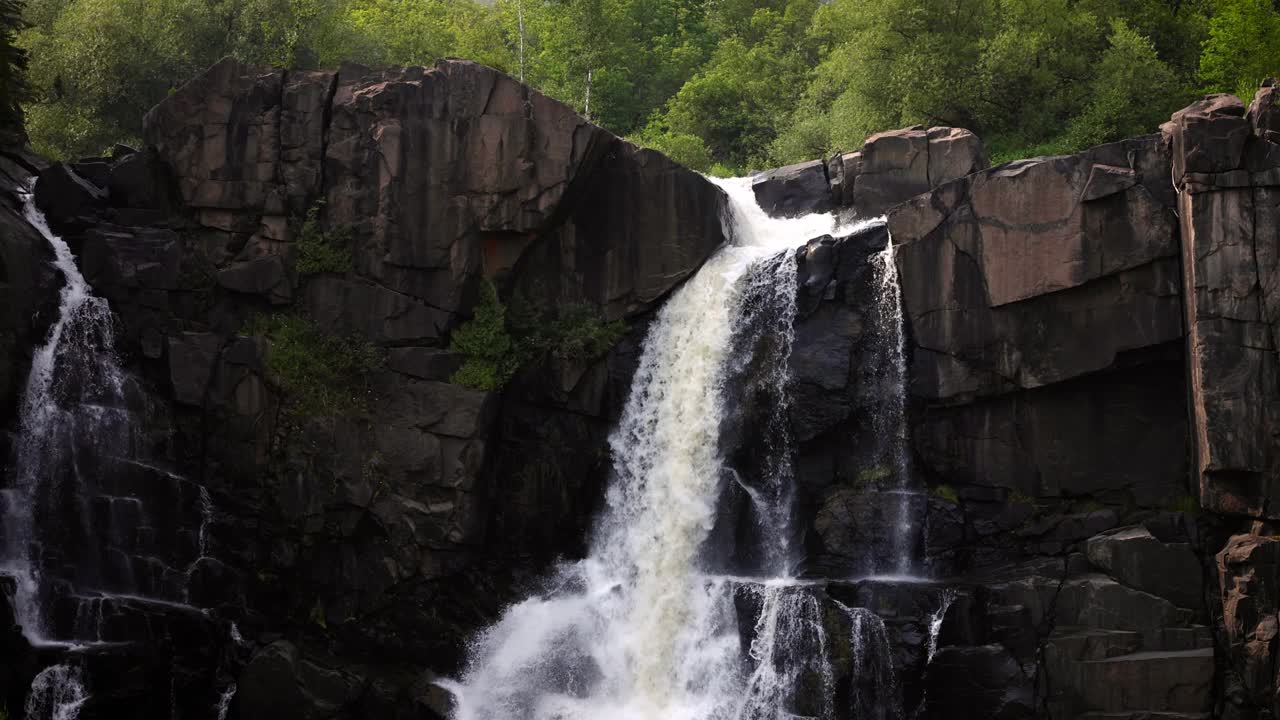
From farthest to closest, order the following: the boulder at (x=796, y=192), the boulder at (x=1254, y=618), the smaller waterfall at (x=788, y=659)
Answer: the boulder at (x=796, y=192) < the smaller waterfall at (x=788, y=659) < the boulder at (x=1254, y=618)

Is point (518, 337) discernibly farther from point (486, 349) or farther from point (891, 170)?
point (891, 170)

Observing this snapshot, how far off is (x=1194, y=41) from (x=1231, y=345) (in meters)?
18.4

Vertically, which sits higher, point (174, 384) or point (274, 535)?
point (174, 384)

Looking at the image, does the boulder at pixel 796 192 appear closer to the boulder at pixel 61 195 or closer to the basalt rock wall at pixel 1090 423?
the basalt rock wall at pixel 1090 423

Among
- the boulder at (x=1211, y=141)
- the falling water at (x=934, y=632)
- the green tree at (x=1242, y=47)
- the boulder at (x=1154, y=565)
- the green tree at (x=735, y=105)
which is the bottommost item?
the falling water at (x=934, y=632)

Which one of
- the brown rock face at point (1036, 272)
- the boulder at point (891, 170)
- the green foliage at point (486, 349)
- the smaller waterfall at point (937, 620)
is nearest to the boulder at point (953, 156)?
the boulder at point (891, 170)

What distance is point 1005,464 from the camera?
23.3 m

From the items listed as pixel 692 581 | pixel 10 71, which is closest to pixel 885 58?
pixel 692 581

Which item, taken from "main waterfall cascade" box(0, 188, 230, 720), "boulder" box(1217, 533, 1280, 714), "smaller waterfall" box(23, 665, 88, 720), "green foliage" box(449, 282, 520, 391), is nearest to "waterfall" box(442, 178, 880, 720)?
"green foliage" box(449, 282, 520, 391)

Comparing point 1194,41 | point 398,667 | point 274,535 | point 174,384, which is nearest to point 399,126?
point 174,384

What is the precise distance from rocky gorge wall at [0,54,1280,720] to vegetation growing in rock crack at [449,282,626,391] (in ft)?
0.43

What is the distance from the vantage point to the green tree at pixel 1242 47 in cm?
3125

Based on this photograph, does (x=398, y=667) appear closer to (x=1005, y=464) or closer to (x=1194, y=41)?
(x=1005, y=464)

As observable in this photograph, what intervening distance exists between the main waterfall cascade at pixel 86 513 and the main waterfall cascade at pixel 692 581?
6402 mm
